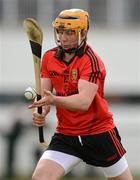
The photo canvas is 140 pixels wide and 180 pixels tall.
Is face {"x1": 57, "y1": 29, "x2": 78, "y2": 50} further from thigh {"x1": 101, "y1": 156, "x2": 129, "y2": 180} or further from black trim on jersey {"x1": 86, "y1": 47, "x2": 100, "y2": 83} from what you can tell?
thigh {"x1": 101, "y1": 156, "x2": 129, "y2": 180}

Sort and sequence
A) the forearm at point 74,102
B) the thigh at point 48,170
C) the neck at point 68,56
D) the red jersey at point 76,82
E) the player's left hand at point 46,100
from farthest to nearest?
the neck at point 68,56, the red jersey at point 76,82, the thigh at point 48,170, the forearm at point 74,102, the player's left hand at point 46,100

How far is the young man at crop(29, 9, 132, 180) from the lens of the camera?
871 centimetres

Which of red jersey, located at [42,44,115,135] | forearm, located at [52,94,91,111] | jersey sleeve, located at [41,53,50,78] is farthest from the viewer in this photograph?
jersey sleeve, located at [41,53,50,78]

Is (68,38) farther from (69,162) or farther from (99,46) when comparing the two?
(99,46)

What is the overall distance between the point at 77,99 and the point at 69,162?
72 cm

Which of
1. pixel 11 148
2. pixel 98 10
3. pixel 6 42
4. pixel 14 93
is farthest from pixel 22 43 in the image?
pixel 11 148

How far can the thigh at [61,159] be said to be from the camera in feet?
29.1

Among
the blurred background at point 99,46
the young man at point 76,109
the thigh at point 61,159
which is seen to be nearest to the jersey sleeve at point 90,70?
the young man at point 76,109

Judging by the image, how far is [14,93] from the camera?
19.6m

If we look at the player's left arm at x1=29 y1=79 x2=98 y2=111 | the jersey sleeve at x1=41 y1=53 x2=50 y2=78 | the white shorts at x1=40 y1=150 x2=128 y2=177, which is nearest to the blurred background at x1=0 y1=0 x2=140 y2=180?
the white shorts at x1=40 y1=150 x2=128 y2=177

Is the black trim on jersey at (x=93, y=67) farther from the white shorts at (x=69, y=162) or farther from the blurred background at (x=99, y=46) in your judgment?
the blurred background at (x=99, y=46)

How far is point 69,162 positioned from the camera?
29.5 feet

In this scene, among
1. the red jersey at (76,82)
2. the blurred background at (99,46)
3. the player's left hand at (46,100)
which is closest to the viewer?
the player's left hand at (46,100)

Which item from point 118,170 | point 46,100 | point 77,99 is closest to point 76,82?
point 77,99
